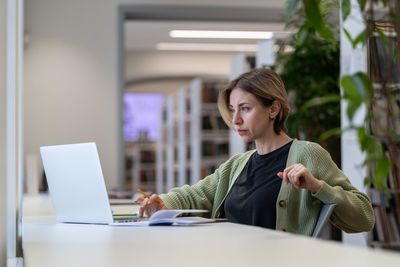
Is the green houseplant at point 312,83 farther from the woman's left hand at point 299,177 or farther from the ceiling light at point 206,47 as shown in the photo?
the ceiling light at point 206,47

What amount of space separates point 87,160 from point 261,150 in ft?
2.96

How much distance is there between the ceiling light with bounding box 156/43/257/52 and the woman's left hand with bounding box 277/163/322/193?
9.37 metres

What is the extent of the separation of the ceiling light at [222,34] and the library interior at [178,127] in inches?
1.5

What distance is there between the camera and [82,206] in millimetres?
2047

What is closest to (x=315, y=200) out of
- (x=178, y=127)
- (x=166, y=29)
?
(x=166, y=29)

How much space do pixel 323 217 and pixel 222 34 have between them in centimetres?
856

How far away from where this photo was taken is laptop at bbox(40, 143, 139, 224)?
1.92 m

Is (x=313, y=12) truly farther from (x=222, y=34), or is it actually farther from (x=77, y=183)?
(x=222, y=34)

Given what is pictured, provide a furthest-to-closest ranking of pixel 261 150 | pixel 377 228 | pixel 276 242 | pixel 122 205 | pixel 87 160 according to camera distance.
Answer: pixel 377 228, pixel 122 205, pixel 261 150, pixel 87 160, pixel 276 242

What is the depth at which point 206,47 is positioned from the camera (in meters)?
11.7

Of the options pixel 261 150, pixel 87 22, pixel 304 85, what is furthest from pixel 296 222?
pixel 87 22

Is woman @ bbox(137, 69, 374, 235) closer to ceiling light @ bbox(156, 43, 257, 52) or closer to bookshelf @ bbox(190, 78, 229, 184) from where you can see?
bookshelf @ bbox(190, 78, 229, 184)

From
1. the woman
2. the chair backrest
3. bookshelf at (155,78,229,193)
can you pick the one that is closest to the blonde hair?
the woman

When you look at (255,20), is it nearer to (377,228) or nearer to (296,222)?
(377,228)
